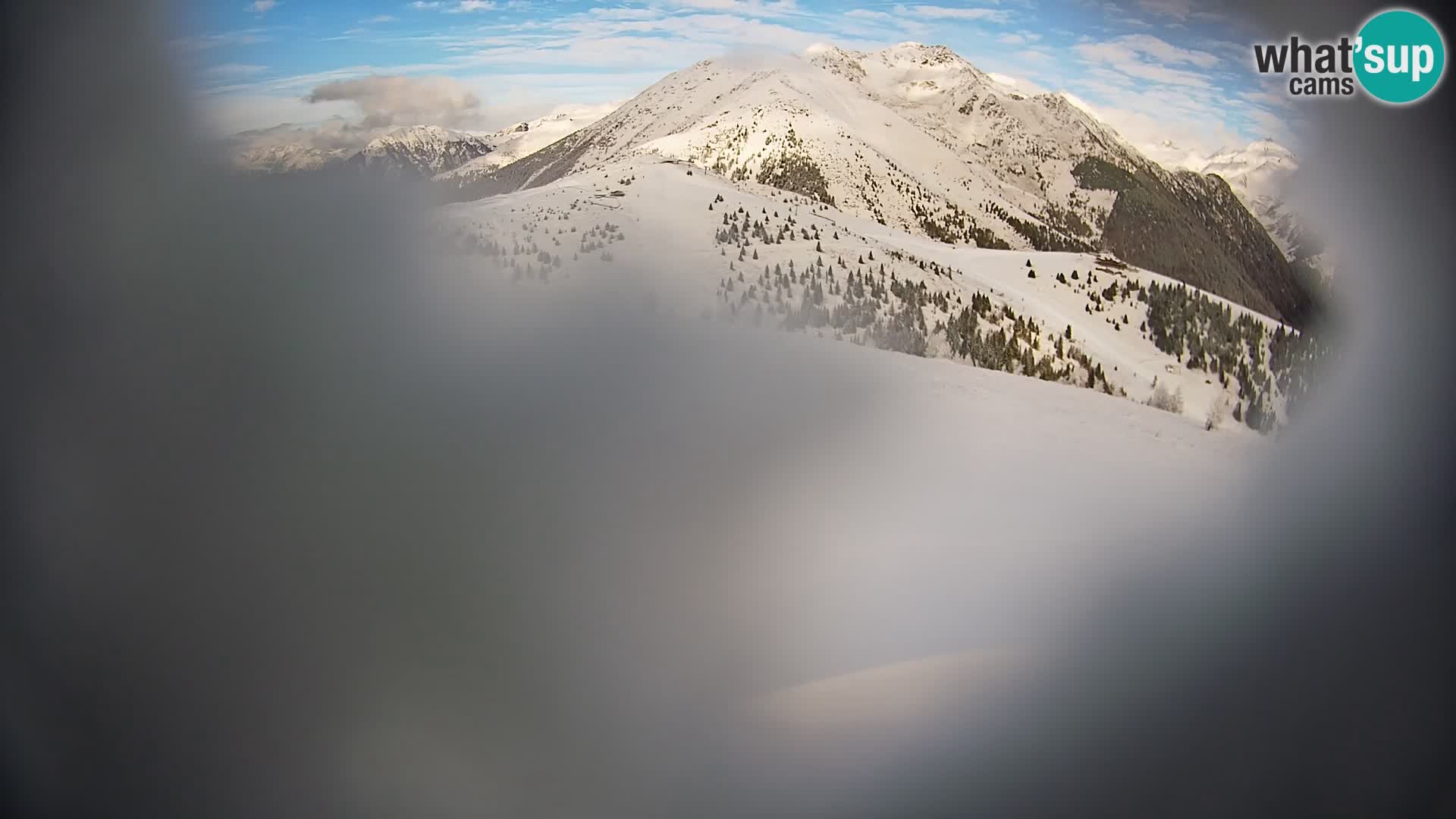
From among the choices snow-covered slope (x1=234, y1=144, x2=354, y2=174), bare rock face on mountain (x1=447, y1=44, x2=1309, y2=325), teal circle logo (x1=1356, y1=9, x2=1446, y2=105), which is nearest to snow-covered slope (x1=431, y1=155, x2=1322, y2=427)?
snow-covered slope (x1=234, y1=144, x2=354, y2=174)

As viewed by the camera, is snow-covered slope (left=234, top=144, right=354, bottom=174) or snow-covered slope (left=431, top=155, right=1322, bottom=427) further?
snow-covered slope (left=431, top=155, right=1322, bottom=427)

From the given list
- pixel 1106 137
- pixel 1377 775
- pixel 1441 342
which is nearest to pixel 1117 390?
pixel 1441 342

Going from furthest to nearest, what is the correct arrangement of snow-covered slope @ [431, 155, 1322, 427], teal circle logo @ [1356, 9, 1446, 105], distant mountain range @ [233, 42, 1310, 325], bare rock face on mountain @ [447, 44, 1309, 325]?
bare rock face on mountain @ [447, 44, 1309, 325], distant mountain range @ [233, 42, 1310, 325], snow-covered slope @ [431, 155, 1322, 427], teal circle logo @ [1356, 9, 1446, 105]

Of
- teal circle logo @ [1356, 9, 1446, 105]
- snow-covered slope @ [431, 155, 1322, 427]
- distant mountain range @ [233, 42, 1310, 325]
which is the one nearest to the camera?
teal circle logo @ [1356, 9, 1446, 105]

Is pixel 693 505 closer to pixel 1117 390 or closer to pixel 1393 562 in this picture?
pixel 1393 562

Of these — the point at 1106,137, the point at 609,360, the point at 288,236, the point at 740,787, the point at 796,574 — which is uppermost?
the point at 1106,137

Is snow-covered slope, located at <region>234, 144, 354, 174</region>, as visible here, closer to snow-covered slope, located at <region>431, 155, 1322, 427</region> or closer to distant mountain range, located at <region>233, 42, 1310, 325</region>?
distant mountain range, located at <region>233, 42, 1310, 325</region>

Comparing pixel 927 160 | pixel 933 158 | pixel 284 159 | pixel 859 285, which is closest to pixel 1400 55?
pixel 284 159
